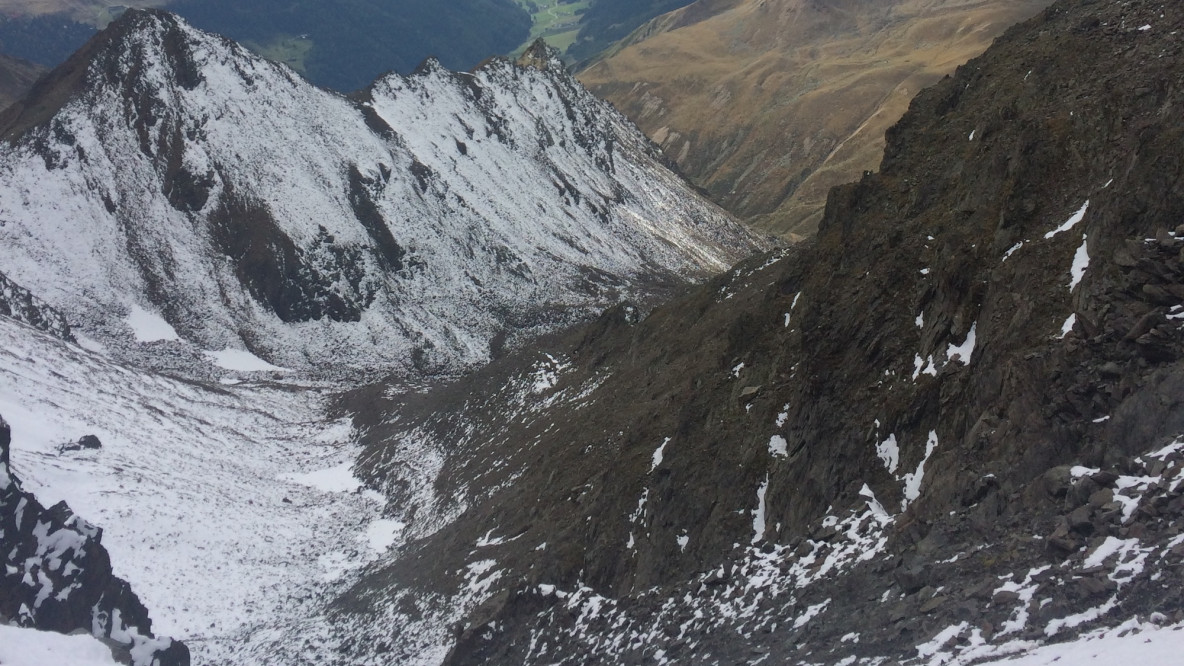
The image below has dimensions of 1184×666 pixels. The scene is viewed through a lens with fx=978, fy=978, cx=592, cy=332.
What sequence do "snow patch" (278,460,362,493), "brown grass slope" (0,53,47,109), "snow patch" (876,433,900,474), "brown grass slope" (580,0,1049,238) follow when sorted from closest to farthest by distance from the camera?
1. "snow patch" (876,433,900,474)
2. "snow patch" (278,460,362,493)
3. "brown grass slope" (0,53,47,109)
4. "brown grass slope" (580,0,1049,238)

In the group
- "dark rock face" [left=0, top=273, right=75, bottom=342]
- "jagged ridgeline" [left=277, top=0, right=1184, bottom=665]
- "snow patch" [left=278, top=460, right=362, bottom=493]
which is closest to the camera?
"jagged ridgeline" [left=277, top=0, right=1184, bottom=665]

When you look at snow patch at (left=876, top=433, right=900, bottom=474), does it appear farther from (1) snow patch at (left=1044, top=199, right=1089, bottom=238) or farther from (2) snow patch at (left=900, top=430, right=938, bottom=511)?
(1) snow patch at (left=1044, top=199, right=1089, bottom=238)

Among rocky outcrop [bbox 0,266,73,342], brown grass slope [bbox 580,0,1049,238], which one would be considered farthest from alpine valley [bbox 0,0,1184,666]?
brown grass slope [bbox 580,0,1049,238]

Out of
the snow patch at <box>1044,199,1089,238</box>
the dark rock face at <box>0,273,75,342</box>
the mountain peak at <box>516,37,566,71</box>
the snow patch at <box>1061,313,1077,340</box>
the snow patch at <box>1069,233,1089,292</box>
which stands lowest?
the snow patch at <box>1061,313,1077,340</box>

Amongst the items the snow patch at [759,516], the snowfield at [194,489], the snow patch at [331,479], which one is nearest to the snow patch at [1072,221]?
the snow patch at [759,516]

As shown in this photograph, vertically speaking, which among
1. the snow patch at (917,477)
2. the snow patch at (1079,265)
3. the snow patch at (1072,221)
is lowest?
the snow patch at (917,477)

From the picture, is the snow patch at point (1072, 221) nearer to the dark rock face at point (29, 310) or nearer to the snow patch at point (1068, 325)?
the snow patch at point (1068, 325)

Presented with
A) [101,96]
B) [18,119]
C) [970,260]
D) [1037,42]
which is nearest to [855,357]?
[970,260]

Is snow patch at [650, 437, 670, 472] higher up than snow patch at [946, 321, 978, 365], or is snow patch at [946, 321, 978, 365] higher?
snow patch at [946, 321, 978, 365]
